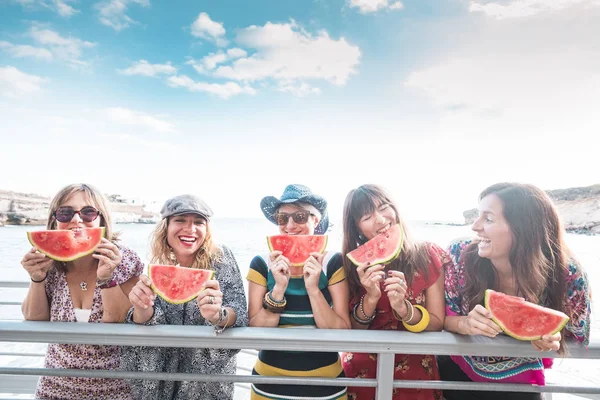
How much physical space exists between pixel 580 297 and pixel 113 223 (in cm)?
324

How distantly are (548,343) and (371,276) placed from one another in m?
0.93

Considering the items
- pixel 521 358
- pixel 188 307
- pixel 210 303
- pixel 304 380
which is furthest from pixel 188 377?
pixel 521 358

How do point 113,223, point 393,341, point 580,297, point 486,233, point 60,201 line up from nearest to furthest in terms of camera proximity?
point 393,341 < point 580,297 < point 486,233 < point 60,201 < point 113,223

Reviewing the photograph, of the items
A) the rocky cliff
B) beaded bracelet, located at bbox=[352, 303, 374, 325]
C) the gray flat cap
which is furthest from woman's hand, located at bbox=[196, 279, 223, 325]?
the rocky cliff

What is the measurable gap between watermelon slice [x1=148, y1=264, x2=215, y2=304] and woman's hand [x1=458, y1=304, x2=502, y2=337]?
1.51 metres

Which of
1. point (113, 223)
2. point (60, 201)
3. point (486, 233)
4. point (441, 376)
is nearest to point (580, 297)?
point (486, 233)

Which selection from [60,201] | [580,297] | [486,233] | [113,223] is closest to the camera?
[580,297]

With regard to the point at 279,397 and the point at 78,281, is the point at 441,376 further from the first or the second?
the point at 78,281

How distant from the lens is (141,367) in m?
2.16

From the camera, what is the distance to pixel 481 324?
5.86 ft

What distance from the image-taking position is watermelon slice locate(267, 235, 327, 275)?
2389 millimetres

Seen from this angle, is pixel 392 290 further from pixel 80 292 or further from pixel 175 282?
pixel 80 292

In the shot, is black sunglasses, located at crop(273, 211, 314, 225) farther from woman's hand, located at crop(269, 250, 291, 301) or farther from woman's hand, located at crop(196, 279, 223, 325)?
woman's hand, located at crop(196, 279, 223, 325)

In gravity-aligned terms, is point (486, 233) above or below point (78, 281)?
above
